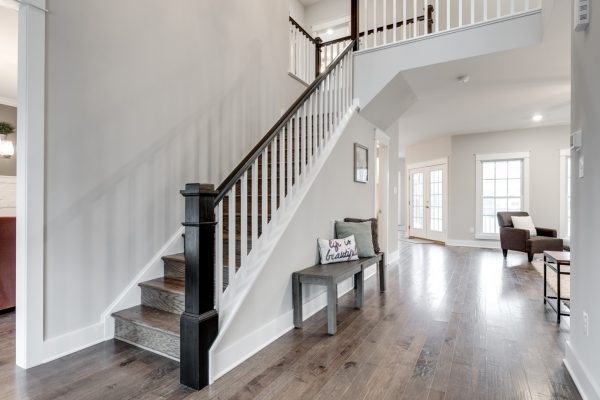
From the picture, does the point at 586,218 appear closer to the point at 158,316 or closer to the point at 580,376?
the point at 580,376

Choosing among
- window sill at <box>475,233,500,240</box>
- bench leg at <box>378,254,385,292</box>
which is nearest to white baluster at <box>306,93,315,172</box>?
bench leg at <box>378,254,385,292</box>

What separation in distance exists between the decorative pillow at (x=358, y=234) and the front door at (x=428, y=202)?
17.5 ft

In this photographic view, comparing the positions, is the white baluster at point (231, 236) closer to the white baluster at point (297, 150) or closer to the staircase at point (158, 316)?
the staircase at point (158, 316)

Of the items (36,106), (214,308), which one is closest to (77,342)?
(214,308)

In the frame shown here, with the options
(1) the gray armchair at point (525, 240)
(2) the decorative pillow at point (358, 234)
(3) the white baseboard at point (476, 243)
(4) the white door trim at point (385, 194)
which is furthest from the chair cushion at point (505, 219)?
(2) the decorative pillow at point (358, 234)

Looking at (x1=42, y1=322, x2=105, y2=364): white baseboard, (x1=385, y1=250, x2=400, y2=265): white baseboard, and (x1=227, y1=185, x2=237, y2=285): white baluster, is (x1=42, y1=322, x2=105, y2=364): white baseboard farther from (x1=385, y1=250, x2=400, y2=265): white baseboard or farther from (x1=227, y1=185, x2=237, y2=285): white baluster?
(x1=385, y1=250, x2=400, y2=265): white baseboard

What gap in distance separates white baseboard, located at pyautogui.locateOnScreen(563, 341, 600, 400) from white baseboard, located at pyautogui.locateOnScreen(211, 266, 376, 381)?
6.02 feet

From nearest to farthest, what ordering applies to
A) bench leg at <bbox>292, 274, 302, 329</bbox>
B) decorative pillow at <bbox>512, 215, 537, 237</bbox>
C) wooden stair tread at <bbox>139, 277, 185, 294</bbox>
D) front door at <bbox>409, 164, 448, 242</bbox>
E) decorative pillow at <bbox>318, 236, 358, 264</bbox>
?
wooden stair tread at <bbox>139, 277, 185, 294</bbox> < bench leg at <bbox>292, 274, 302, 329</bbox> < decorative pillow at <bbox>318, 236, 358, 264</bbox> < decorative pillow at <bbox>512, 215, 537, 237</bbox> < front door at <bbox>409, 164, 448, 242</bbox>

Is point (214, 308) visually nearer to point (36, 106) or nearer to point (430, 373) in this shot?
point (430, 373)

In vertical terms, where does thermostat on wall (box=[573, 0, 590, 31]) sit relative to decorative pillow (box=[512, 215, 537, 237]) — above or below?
above

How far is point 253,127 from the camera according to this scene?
404 centimetres

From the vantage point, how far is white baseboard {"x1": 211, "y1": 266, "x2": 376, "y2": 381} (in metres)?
1.99

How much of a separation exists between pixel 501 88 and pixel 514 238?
9.02ft

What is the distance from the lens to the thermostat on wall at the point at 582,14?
175 centimetres
